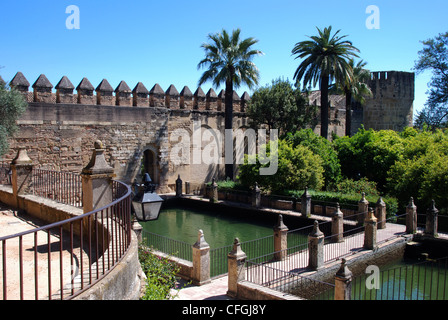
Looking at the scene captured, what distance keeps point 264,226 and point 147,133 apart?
27.3 feet

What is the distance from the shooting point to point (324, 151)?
781 inches

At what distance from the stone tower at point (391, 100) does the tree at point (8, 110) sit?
83.7ft

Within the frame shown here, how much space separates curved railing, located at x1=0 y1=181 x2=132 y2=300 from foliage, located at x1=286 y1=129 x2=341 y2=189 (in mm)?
14533

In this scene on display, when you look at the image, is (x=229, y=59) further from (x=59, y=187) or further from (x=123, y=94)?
(x=59, y=187)

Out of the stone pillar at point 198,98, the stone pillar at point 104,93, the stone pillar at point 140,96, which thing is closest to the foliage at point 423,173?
the stone pillar at point 198,98

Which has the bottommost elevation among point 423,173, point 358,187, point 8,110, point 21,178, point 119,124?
point 358,187

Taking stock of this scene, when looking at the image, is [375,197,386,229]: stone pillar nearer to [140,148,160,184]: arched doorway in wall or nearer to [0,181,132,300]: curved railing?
[0,181,132,300]: curved railing

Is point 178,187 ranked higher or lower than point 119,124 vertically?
lower

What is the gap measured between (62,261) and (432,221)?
1273cm

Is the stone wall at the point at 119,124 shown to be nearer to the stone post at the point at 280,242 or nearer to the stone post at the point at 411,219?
the stone post at the point at 280,242

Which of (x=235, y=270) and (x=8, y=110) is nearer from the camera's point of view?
(x=235, y=270)

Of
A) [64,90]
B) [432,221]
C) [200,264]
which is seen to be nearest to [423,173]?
[432,221]
